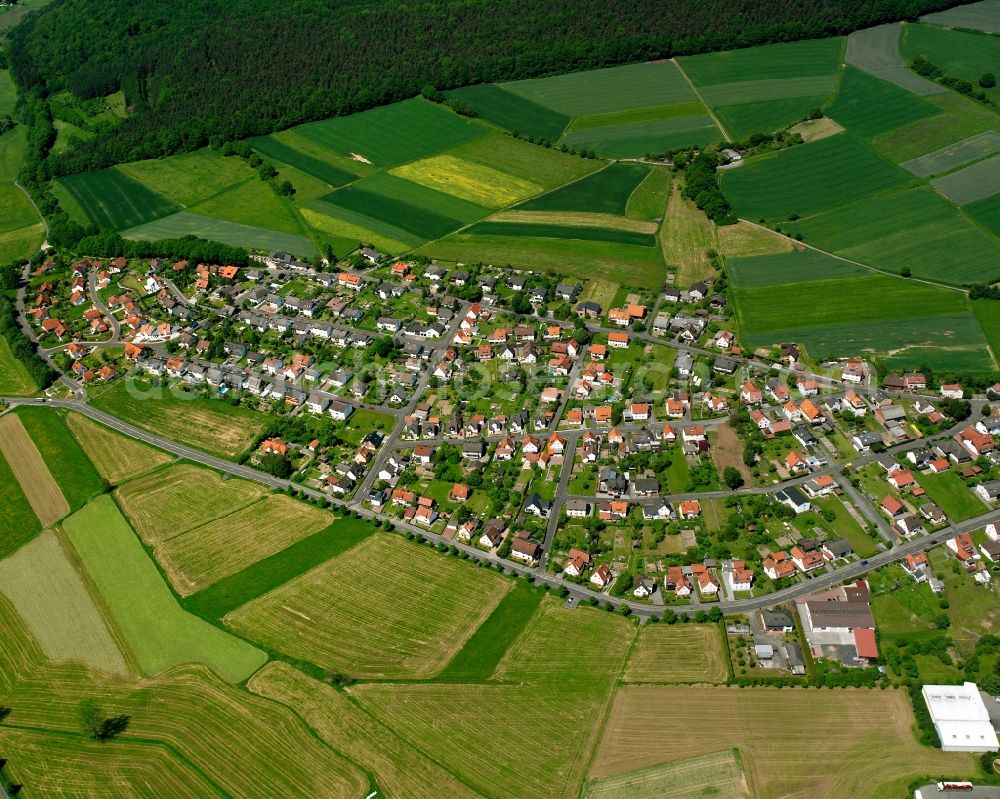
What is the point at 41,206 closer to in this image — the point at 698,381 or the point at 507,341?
the point at 507,341

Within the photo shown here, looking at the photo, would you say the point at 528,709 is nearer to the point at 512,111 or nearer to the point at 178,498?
the point at 178,498

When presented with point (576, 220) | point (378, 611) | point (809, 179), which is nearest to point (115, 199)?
point (576, 220)

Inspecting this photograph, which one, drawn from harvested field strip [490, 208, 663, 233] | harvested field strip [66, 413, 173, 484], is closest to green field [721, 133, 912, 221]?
harvested field strip [490, 208, 663, 233]

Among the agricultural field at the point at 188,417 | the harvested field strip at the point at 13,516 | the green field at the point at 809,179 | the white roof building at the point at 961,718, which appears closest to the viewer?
the white roof building at the point at 961,718

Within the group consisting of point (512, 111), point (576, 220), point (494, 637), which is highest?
point (512, 111)

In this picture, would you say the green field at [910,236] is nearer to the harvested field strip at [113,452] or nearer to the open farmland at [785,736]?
the open farmland at [785,736]

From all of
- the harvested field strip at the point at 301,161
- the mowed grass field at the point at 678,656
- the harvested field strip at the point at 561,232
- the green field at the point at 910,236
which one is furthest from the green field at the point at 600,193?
the mowed grass field at the point at 678,656

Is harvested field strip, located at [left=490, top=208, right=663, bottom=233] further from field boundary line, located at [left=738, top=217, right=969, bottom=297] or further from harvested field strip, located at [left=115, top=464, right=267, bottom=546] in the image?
harvested field strip, located at [left=115, top=464, right=267, bottom=546]
